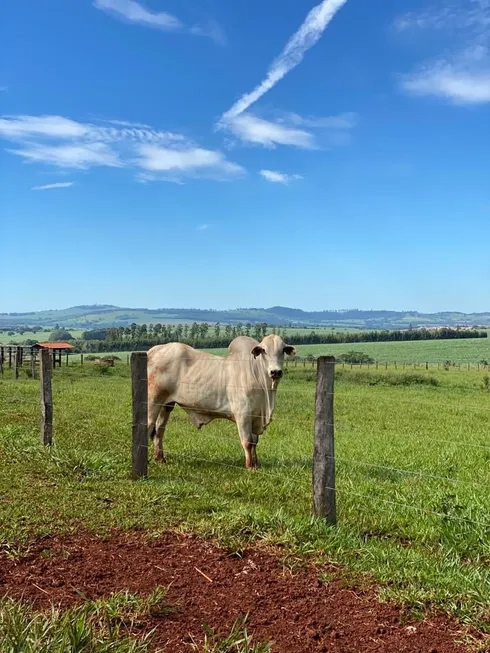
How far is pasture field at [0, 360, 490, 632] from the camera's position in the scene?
5.04 metres

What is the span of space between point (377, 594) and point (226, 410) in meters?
5.72

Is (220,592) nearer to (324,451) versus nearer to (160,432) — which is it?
(324,451)

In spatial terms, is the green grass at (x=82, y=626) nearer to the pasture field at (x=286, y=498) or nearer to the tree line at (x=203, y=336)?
the pasture field at (x=286, y=498)

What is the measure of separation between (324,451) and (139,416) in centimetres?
296

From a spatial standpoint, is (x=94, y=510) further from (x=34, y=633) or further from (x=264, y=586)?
(x=34, y=633)

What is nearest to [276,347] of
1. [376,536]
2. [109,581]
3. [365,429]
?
[376,536]

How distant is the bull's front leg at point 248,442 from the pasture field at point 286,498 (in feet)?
0.96

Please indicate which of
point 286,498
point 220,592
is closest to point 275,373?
point 286,498

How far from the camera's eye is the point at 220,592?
444cm

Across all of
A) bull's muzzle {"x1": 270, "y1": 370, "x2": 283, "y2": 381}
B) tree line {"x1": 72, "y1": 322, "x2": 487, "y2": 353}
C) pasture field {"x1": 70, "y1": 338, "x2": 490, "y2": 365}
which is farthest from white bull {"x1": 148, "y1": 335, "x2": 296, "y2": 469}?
pasture field {"x1": 70, "y1": 338, "x2": 490, "y2": 365}

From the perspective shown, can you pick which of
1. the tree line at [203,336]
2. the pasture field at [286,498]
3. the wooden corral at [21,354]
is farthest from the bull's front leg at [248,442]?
the tree line at [203,336]

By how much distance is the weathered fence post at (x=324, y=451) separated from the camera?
5859mm

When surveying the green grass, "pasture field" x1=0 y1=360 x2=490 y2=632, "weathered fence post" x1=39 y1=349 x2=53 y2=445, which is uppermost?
"weathered fence post" x1=39 y1=349 x2=53 y2=445

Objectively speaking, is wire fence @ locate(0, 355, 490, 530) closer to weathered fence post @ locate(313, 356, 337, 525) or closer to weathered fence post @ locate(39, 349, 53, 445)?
weathered fence post @ locate(313, 356, 337, 525)
